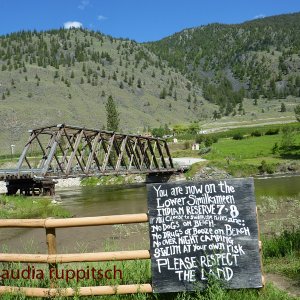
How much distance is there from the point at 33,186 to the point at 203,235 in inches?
1272

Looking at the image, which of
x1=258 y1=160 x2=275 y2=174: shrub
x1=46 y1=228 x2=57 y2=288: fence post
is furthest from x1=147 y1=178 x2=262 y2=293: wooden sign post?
x1=258 y1=160 x2=275 y2=174: shrub

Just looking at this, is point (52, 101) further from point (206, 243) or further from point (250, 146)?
point (206, 243)

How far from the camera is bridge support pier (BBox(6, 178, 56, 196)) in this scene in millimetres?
36438

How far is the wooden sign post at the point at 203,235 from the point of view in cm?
717

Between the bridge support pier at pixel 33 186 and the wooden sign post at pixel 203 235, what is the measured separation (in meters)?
29.6

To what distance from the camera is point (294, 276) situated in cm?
862

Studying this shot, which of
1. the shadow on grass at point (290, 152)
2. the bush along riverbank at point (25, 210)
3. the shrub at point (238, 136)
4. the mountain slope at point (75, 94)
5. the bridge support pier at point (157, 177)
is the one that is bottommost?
the bridge support pier at point (157, 177)

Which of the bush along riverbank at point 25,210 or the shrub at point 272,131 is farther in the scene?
the shrub at point 272,131

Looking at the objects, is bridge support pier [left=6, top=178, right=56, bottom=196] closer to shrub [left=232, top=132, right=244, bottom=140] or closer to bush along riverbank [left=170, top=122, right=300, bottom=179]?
bush along riverbank [left=170, top=122, right=300, bottom=179]

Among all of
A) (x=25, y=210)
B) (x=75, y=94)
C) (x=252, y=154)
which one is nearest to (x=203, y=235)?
(x=25, y=210)

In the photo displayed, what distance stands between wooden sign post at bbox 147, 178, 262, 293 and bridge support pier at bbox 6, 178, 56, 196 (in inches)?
1164

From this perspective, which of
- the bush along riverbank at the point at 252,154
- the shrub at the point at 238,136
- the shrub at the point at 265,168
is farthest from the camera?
the shrub at the point at 238,136

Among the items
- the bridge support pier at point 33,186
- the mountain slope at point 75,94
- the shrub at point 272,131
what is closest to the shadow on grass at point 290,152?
the shrub at point 272,131

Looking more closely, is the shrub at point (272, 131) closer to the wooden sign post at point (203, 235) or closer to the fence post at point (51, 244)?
the wooden sign post at point (203, 235)
